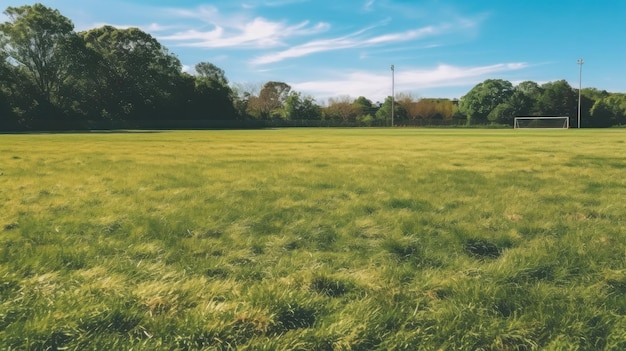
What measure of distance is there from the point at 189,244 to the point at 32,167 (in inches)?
346

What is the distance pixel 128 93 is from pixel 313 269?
73571 millimetres

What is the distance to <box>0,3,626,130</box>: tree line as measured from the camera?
59469 millimetres

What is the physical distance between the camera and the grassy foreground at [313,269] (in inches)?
95.4

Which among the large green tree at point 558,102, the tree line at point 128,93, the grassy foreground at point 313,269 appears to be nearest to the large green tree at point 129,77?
the tree line at point 128,93

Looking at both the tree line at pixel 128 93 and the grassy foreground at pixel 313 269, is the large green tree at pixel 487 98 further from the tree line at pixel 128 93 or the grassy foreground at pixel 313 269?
the grassy foreground at pixel 313 269

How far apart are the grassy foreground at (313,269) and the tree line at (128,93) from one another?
6101 cm

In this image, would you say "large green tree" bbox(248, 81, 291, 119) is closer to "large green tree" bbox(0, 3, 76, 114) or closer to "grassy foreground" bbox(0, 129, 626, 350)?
"large green tree" bbox(0, 3, 76, 114)

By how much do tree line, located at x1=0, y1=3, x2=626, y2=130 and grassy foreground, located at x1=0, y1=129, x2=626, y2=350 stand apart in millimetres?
61009

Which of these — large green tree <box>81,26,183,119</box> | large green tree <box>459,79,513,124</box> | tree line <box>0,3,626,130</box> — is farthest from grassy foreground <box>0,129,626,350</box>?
large green tree <box>459,79,513,124</box>

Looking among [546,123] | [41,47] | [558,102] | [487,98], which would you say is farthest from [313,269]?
[487,98]

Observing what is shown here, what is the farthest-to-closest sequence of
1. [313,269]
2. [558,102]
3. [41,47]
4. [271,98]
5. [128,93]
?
1. [271,98]
2. [558,102]
3. [128,93]
4. [41,47]
5. [313,269]

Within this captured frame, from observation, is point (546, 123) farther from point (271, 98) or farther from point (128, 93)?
point (128, 93)

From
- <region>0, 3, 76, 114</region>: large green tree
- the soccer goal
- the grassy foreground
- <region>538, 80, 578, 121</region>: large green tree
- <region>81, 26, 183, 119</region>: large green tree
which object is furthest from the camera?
<region>538, 80, 578, 121</region>: large green tree

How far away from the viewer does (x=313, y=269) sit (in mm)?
3430
